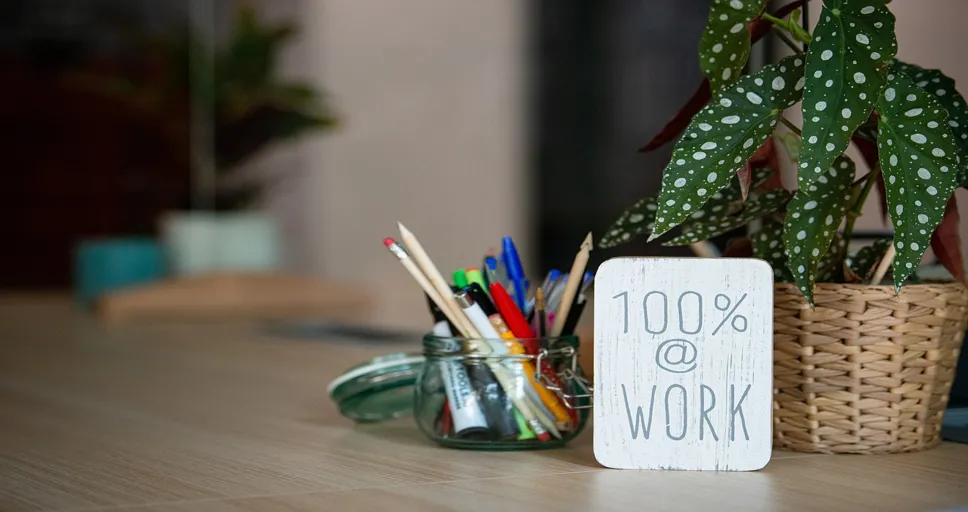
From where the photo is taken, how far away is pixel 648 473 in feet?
2.58

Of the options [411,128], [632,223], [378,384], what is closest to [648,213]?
[632,223]

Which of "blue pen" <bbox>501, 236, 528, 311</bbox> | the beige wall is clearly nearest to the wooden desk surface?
"blue pen" <bbox>501, 236, 528, 311</bbox>

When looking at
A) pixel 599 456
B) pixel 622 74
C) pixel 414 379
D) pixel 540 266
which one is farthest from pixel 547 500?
pixel 540 266

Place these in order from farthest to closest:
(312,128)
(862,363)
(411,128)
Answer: (411,128)
(312,128)
(862,363)

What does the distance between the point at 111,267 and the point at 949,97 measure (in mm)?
2757

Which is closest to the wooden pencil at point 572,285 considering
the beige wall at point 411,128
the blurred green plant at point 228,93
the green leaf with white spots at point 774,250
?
the green leaf with white spots at point 774,250

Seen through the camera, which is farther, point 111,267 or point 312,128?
point 312,128

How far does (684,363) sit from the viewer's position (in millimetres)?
792

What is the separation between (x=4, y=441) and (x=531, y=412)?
448mm

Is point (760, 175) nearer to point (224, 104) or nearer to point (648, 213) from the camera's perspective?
point (648, 213)

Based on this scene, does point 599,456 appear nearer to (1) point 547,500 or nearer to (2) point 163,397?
(1) point 547,500

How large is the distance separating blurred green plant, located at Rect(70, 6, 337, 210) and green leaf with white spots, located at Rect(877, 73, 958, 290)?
3050 mm

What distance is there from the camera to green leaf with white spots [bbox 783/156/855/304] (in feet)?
2.53

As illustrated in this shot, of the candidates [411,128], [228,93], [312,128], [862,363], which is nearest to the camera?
[862,363]
